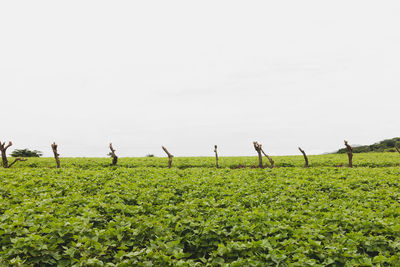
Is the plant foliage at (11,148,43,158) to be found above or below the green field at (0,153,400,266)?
above

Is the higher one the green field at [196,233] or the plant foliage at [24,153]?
the plant foliage at [24,153]

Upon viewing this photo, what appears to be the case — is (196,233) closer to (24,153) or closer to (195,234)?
(195,234)

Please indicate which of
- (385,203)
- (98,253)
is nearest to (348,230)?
(385,203)

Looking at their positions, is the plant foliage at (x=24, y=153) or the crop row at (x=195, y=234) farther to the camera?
the plant foliage at (x=24, y=153)

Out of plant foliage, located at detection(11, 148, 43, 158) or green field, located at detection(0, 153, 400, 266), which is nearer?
green field, located at detection(0, 153, 400, 266)

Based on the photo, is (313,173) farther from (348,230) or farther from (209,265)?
(209,265)

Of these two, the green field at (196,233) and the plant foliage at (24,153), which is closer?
the green field at (196,233)

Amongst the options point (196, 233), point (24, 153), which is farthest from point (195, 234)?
point (24, 153)

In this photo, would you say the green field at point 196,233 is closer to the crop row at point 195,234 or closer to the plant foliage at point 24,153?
the crop row at point 195,234

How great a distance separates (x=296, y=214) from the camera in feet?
24.6

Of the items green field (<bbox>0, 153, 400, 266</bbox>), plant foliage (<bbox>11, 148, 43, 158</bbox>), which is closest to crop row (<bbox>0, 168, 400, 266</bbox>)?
green field (<bbox>0, 153, 400, 266</bbox>)

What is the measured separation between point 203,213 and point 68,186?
7.39m

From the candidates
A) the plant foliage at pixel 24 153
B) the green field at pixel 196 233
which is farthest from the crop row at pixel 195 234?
the plant foliage at pixel 24 153

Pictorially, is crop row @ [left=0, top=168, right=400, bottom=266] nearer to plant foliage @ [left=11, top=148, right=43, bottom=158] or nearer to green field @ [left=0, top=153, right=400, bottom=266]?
green field @ [left=0, top=153, right=400, bottom=266]
